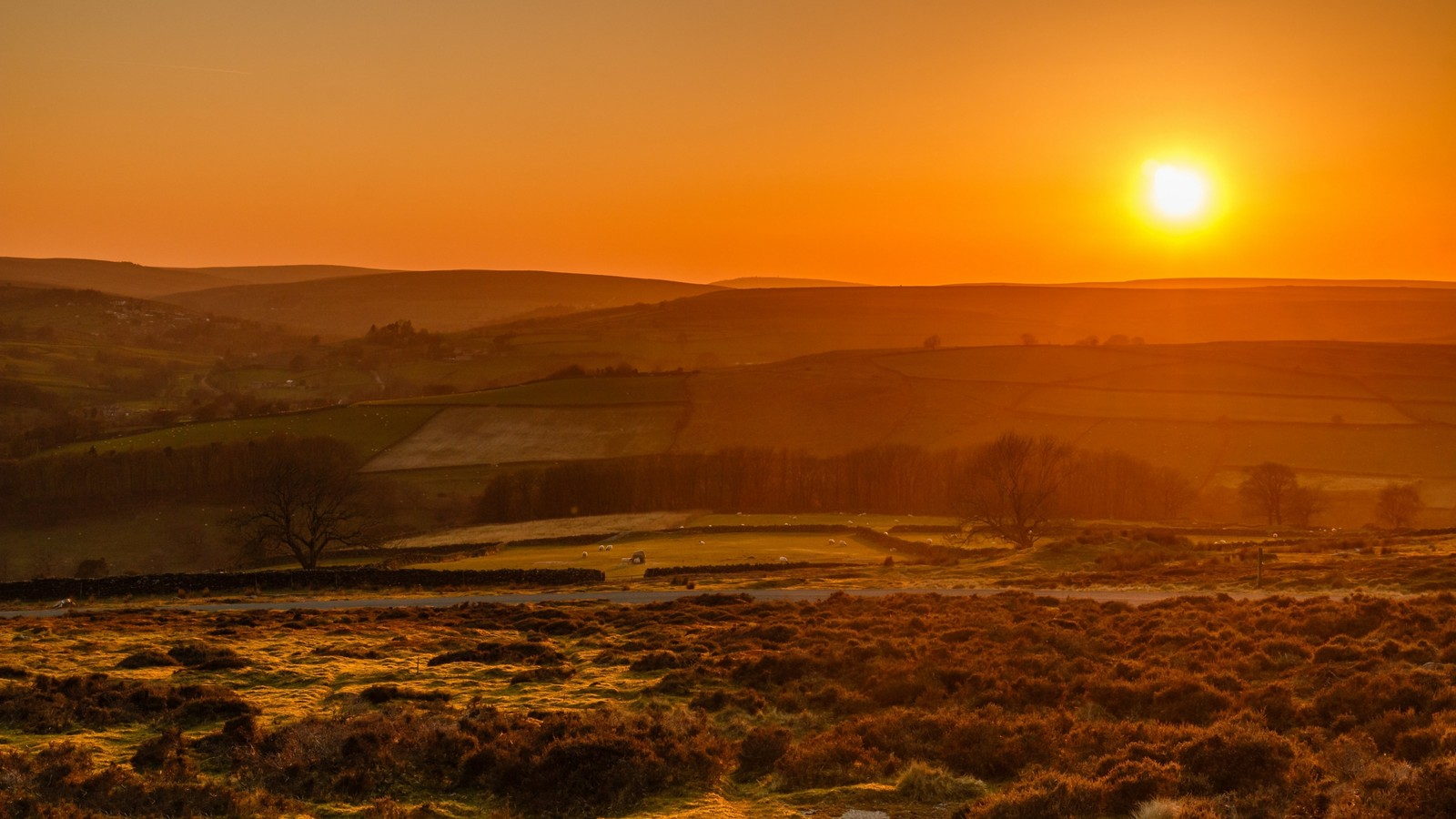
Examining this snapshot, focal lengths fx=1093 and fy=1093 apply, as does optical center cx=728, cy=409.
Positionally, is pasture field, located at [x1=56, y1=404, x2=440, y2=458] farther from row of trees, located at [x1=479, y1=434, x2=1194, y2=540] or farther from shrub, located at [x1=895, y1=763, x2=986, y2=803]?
shrub, located at [x1=895, y1=763, x2=986, y2=803]

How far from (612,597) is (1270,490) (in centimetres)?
6823

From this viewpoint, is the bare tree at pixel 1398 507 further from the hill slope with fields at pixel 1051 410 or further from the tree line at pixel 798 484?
A: the tree line at pixel 798 484

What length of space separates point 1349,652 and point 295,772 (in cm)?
2035

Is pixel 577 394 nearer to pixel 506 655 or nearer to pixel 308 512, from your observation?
pixel 308 512

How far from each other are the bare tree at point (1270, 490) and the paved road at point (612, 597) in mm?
58830

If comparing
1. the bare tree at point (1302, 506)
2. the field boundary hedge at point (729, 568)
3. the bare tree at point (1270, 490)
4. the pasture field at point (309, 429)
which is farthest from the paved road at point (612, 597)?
the pasture field at point (309, 429)

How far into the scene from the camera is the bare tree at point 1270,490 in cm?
9219

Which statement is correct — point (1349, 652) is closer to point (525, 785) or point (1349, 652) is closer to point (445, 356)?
point (525, 785)

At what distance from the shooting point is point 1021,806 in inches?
559

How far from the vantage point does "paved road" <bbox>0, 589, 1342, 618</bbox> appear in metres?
39.6

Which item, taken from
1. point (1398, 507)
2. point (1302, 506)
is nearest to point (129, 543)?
point (1302, 506)

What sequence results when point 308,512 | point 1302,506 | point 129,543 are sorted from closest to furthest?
point 308,512 < point 1302,506 < point 129,543

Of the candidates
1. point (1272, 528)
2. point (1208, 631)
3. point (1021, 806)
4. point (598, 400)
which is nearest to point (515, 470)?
point (598, 400)

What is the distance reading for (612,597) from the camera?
4738 centimetres
